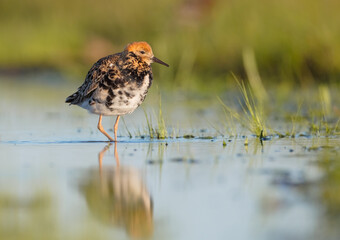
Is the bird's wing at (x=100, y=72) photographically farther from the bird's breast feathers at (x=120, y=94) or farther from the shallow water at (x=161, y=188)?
the shallow water at (x=161, y=188)

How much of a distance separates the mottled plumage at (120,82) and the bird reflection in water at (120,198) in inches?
72.3

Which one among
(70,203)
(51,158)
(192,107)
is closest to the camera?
(70,203)

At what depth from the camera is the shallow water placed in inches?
183

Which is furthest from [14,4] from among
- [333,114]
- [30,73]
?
[333,114]

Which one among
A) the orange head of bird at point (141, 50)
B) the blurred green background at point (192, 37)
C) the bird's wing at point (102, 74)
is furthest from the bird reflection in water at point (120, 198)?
the blurred green background at point (192, 37)

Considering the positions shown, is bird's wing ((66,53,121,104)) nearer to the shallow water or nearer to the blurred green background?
the shallow water

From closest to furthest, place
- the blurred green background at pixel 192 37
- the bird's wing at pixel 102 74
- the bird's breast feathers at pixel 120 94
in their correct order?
the bird's breast feathers at pixel 120 94, the bird's wing at pixel 102 74, the blurred green background at pixel 192 37

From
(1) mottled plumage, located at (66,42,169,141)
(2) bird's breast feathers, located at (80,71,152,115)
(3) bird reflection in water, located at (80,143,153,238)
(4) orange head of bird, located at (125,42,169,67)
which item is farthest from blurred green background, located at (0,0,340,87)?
(3) bird reflection in water, located at (80,143,153,238)

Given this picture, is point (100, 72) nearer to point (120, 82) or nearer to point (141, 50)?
point (120, 82)

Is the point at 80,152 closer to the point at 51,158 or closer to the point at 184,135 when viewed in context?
the point at 51,158

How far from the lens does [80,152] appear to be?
302 inches

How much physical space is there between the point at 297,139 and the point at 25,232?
4137mm

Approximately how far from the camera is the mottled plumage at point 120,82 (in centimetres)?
849

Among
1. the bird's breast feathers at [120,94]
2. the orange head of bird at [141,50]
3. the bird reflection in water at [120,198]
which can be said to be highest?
the orange head of bird at [141,50]
